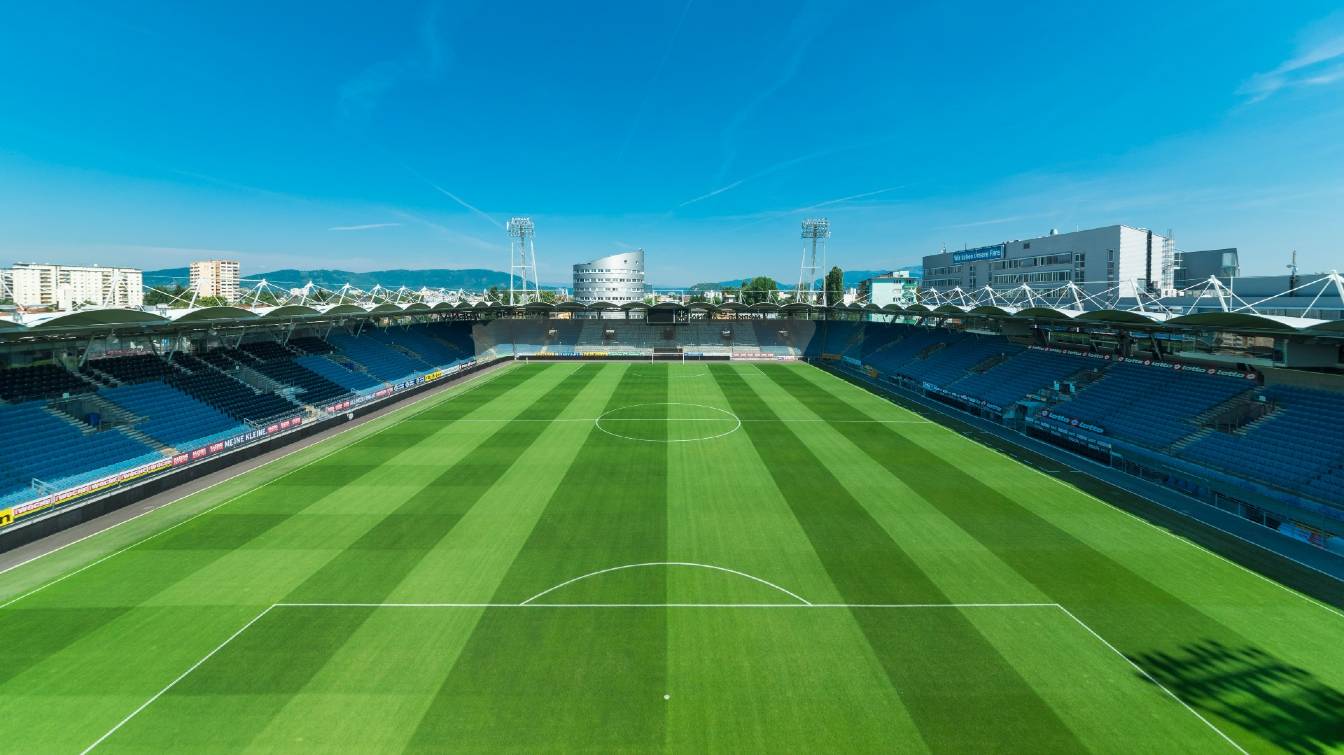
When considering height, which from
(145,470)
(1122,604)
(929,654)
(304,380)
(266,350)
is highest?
(266,350)

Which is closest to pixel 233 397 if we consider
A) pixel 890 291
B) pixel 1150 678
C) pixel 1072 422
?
pixel 1150 678

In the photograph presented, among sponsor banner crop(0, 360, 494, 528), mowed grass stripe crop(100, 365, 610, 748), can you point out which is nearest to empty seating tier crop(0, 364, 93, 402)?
sponsor banner crop(0, 360, 494, 528)

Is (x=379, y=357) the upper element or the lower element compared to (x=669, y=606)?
upper

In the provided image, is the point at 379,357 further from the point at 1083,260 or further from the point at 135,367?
the point at 1083,260

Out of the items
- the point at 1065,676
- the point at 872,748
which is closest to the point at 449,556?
the point at 872,748

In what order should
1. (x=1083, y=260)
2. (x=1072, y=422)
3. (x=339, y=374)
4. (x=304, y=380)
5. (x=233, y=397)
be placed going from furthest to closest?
1. (x=1083, y=260)
2. (x=339, y=374)
3. (x=304, y=380)
4. (x=233, y=397)
5. (x=1072, y=422)

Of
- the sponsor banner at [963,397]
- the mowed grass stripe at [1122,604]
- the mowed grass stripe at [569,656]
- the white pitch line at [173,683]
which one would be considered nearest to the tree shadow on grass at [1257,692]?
the mowed grass stripe at [1122,604]
